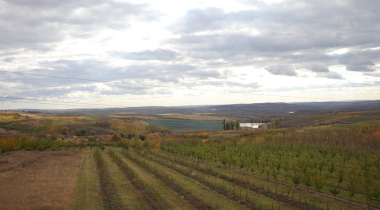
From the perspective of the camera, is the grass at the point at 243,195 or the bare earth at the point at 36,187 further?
the grass at the point at 243,195

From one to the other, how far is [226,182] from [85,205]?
10.8 metres

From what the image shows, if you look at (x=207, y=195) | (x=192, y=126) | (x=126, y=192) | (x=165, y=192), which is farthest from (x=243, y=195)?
(x=192, y=126)

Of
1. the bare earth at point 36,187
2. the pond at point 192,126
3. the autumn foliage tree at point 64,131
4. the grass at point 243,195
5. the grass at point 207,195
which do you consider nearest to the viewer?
the bare earth at point 36,187

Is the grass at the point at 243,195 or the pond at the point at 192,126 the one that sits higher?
the grass at the point at 243,195

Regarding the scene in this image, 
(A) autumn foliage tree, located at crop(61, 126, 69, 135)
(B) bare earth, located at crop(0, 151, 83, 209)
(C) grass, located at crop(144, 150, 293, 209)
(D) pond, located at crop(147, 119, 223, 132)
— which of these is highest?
(B) bare earth, located at crop(0, 151, 83, 209)

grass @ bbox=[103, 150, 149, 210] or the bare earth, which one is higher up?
the bare earth

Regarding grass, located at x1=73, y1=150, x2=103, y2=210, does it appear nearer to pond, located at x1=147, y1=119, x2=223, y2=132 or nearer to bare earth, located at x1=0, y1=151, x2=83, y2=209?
bare earth, located at x1=0, y1=151, x2=83, y2=209

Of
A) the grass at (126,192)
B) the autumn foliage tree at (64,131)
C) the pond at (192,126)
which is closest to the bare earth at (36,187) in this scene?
the grass at (126,192)

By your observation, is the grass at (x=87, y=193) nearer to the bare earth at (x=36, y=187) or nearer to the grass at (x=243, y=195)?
the bare earth at (x=36, y=187)

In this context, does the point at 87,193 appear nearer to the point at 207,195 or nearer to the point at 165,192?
the point at 165,192

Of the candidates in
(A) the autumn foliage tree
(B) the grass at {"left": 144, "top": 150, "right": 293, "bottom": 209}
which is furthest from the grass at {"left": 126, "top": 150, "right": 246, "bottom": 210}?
(A) the autumn foliage tree

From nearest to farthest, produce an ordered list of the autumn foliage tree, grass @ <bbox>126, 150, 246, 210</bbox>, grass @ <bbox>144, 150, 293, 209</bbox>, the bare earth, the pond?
1. the bare earth
2. grass @ <bbox>126, 150, 246, 210</bbox>
3. grass @ <bbox>144, 150, 293, 209</bbox>
4. the autumn foliage tree
5. the pond

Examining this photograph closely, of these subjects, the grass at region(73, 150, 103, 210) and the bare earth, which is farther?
the grass at region(73, 150, 103, 210)

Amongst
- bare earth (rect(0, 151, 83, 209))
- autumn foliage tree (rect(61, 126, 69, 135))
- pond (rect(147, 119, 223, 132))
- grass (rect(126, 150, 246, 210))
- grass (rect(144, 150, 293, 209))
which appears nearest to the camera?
bare earth (rect(0, 151, 83, 209))
